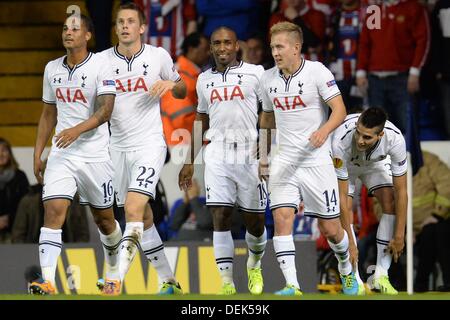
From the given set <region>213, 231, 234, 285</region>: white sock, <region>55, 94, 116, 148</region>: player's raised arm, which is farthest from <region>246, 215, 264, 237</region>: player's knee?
<region>55, 94, 116, 148</region>: player's raised arm

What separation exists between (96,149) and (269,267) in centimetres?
300

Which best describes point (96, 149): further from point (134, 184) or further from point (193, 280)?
point (193, 280)

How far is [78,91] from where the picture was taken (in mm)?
11844

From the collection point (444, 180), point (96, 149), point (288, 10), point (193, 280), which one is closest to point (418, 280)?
point (444, 180)

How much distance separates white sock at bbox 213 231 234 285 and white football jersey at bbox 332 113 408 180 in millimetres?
1169

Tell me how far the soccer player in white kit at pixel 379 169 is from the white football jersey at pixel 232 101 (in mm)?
820

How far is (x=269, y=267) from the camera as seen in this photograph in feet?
46.8

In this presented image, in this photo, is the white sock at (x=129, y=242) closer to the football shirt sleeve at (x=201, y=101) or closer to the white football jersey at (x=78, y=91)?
the white football jersey at (x=78, y=91)

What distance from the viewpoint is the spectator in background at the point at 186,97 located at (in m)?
15.1

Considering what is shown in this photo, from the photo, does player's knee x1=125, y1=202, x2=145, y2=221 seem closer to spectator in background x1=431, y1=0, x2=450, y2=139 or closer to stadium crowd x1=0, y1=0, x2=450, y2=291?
stadium crowd x1=0, y1=0, x2=450, y2=291

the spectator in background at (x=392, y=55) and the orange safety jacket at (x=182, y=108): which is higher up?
the spectator in background at (x=392, y=55)

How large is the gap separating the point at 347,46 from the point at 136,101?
446 cm

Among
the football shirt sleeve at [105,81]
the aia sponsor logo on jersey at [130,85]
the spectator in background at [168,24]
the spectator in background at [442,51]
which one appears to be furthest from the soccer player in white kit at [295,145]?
the spectator in background at [168,24]

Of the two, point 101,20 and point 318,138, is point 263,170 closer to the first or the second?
point 318,138
